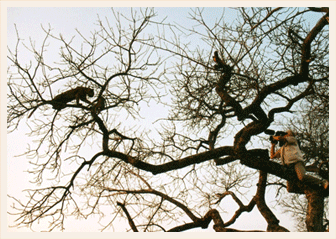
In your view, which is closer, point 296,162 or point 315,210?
point 315,210

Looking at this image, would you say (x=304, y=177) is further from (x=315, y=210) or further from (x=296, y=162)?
(x=315, y=210)

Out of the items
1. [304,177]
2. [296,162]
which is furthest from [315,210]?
[296,162]

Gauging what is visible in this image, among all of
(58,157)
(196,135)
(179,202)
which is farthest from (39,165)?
(196,135)

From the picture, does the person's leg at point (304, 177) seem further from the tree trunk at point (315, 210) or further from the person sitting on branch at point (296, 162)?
the tree trunk at point (315, 210)

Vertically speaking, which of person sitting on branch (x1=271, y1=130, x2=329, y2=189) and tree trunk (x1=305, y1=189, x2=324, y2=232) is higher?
person sitting on branch (x1=271, y1=130, x2=329, y2=189)

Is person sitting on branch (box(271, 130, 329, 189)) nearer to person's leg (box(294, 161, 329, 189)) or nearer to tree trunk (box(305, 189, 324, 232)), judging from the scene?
person's leg (box(294, 161, 329, 189))

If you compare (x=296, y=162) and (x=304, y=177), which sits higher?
(x=296, y=162)

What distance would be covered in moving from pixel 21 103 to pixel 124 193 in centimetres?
302

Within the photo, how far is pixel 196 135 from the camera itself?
7.85 m

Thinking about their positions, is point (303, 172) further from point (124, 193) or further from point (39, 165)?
point (39, 165)

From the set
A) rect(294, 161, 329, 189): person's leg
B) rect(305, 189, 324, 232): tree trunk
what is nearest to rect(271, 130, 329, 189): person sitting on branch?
rect(294, 161, 329, 189): person's leg

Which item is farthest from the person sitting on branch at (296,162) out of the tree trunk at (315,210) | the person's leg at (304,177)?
the tree trunk at (315,210)

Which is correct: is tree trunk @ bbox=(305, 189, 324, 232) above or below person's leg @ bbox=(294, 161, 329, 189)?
below

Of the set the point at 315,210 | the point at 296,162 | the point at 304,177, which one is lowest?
the point at 315,210
